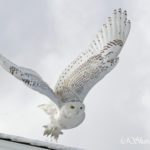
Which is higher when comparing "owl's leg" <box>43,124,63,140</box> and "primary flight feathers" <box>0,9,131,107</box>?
"primary flight feathers" <box>0,9,131,107</box>

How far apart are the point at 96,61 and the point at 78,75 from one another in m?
1.32

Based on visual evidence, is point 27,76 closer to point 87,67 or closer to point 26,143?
point 87,67

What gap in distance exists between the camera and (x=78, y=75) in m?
19.0

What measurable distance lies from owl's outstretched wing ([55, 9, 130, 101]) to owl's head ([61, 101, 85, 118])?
296 millimetres

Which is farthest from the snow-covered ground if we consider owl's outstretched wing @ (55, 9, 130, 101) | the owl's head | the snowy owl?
owl's outstretched wing @ (55, 9, 130, 101)

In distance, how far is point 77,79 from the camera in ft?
61.7

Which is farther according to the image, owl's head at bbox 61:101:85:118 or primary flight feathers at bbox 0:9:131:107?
owl's head at bbox 61:101:85:118

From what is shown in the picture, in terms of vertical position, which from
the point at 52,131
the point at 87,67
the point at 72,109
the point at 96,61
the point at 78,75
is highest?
the point at 96,61

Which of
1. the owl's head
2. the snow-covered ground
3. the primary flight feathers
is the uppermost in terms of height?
the primary flight feathers

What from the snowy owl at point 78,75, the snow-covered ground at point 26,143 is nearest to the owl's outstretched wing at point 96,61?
the snowy owl at point 78,75

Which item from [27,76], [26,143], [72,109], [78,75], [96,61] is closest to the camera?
[26,143]

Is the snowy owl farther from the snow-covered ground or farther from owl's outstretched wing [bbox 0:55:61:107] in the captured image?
the snow-covered ground

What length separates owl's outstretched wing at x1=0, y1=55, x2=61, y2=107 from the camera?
15969 millimetres

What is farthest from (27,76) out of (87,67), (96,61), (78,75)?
(96,61)
